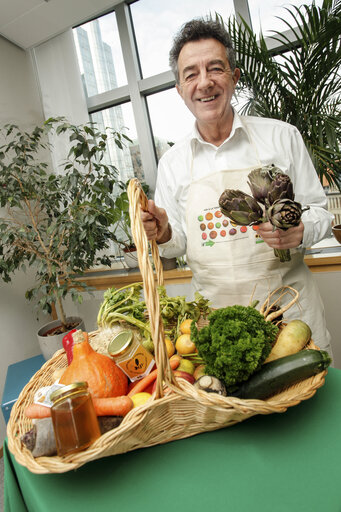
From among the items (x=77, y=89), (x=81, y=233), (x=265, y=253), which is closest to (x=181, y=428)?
(x=265, y=253)

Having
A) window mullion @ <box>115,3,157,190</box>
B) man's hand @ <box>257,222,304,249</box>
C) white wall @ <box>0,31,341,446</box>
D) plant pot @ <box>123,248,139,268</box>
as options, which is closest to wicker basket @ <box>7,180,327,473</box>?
man's hand @ <box>257,222,304,249</box>

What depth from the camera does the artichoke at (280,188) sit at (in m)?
0.85

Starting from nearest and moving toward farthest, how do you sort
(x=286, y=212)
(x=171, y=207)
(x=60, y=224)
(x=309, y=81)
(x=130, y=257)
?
(x=286, y=212), (x=171, y=207), (x=309, y=81), (x=60, y=224), (x=130, y=257)

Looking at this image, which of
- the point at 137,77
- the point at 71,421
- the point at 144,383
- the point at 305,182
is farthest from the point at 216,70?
the point at 137,77

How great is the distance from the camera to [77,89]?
304cm

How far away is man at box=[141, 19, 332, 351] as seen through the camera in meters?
1.34

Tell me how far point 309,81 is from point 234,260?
126 centimetres

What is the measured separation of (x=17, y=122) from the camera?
2.96 m

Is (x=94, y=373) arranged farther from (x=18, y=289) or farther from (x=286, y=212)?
(x=18, y=289)

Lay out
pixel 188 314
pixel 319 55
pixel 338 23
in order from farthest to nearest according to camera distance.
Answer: pixel 319 55, pixel 338 23, pixel 188 314

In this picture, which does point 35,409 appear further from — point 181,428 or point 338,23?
point 338,23

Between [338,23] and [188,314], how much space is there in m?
1.75

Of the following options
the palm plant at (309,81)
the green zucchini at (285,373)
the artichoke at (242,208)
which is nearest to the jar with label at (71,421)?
the green zucchini at (285,373)

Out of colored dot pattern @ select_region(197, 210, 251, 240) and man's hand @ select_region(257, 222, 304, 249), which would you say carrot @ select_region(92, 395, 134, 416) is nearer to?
man's hand @ select_region(257, 222, 304, 249)
